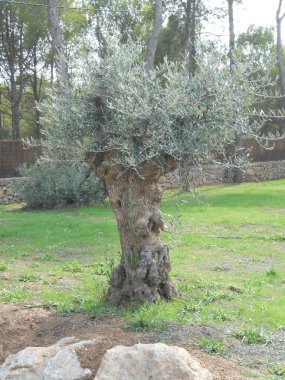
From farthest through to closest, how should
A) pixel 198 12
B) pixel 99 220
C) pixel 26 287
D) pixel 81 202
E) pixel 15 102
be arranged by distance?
pixel 15 102 → pixel 198 12 → pixel 81 202 → pixel 99 220 → pixel 26 287

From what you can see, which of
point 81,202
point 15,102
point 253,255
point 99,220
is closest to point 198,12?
point 15,102

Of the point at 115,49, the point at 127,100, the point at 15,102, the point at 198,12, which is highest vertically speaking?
the point at 198,12

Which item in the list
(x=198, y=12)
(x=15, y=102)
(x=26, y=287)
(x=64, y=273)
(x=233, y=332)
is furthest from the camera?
(x=15, y=102)

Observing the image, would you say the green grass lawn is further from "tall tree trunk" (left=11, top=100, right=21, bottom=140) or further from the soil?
"tall tree trunk" (left=11, top=100, right=21, bottom=140)

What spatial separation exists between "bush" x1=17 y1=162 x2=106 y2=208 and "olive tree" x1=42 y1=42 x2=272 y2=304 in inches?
426

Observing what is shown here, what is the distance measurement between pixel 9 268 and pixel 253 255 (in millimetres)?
4278

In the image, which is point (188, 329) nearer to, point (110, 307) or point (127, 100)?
point (110, 307)

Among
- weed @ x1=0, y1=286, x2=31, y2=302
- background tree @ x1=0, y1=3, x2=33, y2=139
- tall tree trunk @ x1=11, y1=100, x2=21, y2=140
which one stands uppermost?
background tree @ x1=0, y1=3, x2=33, y2=139

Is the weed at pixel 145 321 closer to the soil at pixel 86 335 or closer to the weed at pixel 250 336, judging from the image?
the soil at pixel 86 335

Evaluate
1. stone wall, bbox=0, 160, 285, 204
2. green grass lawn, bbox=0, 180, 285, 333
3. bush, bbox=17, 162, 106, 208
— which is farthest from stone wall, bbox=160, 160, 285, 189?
green grass lawn, bbox=0, 180, 285, 333

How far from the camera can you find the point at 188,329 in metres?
5.72

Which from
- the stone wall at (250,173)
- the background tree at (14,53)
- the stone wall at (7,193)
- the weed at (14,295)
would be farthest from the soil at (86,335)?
the background tree at (14,53)

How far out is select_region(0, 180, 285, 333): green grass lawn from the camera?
629cm

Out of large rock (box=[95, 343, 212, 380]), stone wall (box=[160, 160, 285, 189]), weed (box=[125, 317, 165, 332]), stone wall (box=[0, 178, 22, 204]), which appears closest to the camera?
large rock (box=[95, 343, 212, 380])
